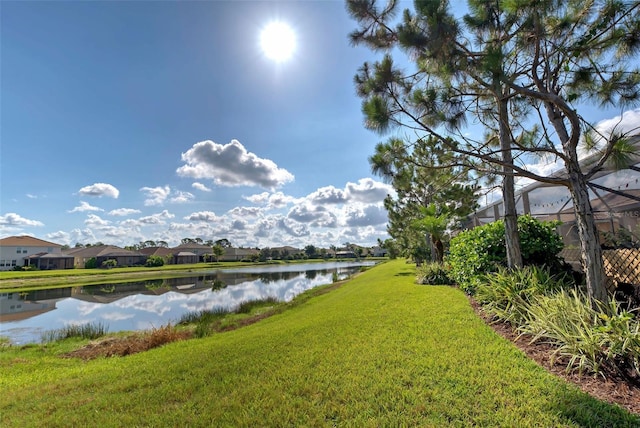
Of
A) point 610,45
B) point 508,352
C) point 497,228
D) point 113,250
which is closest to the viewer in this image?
point 508,352

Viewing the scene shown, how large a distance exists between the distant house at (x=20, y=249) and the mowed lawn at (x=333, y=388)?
61607 mm

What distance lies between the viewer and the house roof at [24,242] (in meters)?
47.5

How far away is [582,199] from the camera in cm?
418

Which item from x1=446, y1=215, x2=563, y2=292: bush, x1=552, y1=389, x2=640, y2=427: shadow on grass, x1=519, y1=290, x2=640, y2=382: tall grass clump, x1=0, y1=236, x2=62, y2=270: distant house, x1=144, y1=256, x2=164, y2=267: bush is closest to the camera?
x1=552, y1=389, x2=640, y2=427: shadow on grass

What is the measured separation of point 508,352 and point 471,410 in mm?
1689

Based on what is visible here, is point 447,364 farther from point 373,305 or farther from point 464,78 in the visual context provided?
point 464,78

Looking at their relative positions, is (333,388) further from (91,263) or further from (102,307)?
(91,263)

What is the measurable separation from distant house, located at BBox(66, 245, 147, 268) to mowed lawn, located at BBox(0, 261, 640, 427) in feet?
189

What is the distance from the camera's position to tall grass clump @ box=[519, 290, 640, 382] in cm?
312

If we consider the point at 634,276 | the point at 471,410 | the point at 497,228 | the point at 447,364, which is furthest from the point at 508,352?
the point at 497,228

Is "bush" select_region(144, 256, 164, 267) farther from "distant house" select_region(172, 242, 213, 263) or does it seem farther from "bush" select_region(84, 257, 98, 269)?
"distant house" select_region(172, 242, 213, 263)

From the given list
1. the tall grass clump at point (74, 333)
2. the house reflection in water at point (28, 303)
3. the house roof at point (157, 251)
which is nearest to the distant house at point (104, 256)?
the house roof at point (157, 251)

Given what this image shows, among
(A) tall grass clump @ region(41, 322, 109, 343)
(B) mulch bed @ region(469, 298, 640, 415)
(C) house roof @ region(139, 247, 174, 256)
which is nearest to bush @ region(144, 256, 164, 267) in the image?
(C) house roof @ region(139, 247, 174, 256)

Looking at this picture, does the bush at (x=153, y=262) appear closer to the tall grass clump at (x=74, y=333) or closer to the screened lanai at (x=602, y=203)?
the tall grass clump at (x=74, y=333)
